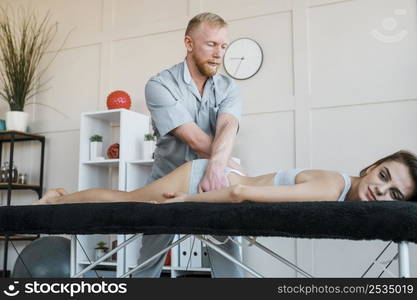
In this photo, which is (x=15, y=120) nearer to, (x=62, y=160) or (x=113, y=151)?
(x=62, y=160)

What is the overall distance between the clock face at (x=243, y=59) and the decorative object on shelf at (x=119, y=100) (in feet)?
2.46

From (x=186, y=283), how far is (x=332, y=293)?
31 centimetres

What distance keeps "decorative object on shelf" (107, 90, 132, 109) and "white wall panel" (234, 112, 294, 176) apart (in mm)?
855

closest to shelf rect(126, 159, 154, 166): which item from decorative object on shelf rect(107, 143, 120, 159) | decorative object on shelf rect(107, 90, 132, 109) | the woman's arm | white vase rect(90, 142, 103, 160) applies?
decorative object on shelf rect(107, 143, 120, 159)

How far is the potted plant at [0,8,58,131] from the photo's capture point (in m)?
4.04

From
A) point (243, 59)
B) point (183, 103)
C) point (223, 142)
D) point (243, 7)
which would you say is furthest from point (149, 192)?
point (243, 7)

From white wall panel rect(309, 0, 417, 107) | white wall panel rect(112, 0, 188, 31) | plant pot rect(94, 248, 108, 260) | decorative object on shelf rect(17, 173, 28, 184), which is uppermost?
white wall panel rect(112, 0, 188, 31)

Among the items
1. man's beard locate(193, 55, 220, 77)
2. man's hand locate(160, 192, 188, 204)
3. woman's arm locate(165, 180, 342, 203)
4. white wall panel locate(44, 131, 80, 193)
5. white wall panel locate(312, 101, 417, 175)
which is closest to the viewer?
woman's arm locate(165, 180, 342, 203)

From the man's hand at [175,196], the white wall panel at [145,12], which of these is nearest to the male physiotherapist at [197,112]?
the man's hand at [175,196]

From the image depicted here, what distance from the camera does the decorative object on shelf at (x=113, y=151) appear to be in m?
3.57

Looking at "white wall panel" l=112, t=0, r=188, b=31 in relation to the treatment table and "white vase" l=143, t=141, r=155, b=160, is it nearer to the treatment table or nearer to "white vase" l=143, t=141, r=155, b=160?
"white vase" l=143, t=141, r=155, b=160

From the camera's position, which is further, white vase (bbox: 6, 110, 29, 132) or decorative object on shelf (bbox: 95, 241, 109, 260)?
white vase (bbox: 6, 110, 29, 132)

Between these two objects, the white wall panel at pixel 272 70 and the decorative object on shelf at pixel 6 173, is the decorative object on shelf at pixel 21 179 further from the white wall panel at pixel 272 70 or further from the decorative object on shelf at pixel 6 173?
the white wall panel at pixel 272 70

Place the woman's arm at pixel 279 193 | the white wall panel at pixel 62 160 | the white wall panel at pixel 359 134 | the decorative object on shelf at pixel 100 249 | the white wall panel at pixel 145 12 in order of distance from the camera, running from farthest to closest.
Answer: the white wall panel at pixel 62 160, the white wall panel at pixel 145 12, the decorative object on shelf at pixel 100 249, the white wall panel at pixel 359 134, the woman's arm at pixel 279 193
